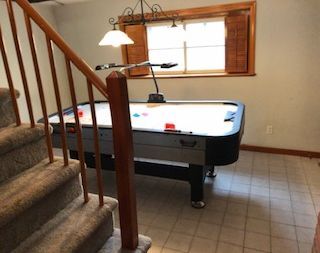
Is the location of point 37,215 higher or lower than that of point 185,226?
higher

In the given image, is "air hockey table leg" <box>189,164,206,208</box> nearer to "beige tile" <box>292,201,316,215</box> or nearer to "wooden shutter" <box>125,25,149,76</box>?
"beige tile" <box>292,201,316,215</box>

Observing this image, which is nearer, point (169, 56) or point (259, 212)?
point (259, 212)

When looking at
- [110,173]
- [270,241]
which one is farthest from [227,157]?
[110,173]

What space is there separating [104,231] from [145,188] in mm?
1520

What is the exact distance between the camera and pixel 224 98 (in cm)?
376

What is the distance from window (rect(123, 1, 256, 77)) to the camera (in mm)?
3412

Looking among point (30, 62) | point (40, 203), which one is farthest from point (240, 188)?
point (30, 62)

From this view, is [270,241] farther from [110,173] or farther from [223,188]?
[110,173]

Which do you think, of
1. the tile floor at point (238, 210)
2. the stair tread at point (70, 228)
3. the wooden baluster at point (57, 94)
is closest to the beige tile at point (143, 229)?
the tile floor at point (238, 210)

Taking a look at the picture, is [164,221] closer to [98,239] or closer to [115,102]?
[98,239]

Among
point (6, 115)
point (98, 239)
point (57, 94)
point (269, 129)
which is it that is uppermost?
point (57, 94)

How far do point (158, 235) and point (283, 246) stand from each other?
0.99m

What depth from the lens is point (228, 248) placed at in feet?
6.58

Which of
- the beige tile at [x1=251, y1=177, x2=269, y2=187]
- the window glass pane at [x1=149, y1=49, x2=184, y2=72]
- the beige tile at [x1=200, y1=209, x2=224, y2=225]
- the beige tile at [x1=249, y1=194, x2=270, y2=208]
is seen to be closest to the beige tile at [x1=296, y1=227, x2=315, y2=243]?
the beige tile at [x1=249, y1=194, x2=270, y2=208]
